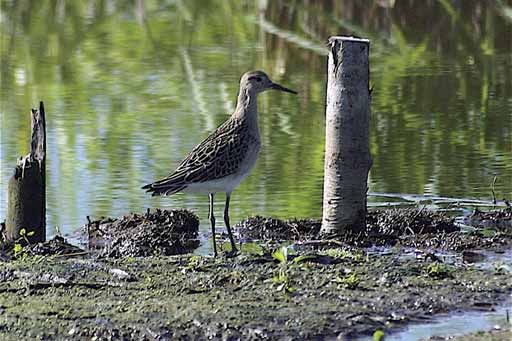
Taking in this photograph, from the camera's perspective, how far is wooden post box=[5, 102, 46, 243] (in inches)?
293

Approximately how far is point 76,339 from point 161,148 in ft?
15.1

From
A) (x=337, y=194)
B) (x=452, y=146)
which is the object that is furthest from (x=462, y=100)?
(x=337, y=194)

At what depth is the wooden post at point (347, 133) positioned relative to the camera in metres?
7.52

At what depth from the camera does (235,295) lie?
6242 millimetres

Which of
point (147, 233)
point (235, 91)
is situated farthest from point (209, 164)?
point (235, 91)

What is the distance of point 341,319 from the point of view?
5895 mm

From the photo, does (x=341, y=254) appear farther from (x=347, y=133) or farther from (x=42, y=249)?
(x=42, y=249)

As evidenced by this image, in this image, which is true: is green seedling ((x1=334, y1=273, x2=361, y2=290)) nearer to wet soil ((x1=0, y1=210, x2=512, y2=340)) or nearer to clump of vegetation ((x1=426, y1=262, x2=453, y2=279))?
wet soil ((x1=0, y1=210, x2=512, y2=340))

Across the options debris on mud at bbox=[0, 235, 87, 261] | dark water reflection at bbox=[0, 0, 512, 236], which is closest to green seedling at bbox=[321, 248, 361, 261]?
debris on mud at bbox=[0, 235, 87, 261]

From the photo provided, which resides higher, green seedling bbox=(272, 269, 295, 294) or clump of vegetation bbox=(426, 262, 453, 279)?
green seedling bbox=(272, 269, 295, 294)

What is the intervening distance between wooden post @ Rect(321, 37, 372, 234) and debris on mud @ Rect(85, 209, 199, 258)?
801 mm

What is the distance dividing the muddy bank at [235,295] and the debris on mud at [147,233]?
0.54m

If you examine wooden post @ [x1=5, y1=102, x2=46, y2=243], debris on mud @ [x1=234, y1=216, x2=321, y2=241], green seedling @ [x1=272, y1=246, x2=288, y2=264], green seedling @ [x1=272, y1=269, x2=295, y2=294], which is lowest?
debris on mud @ [x1=234, y1=216, x2=321, y2=241]

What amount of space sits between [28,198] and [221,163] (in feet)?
3.34
